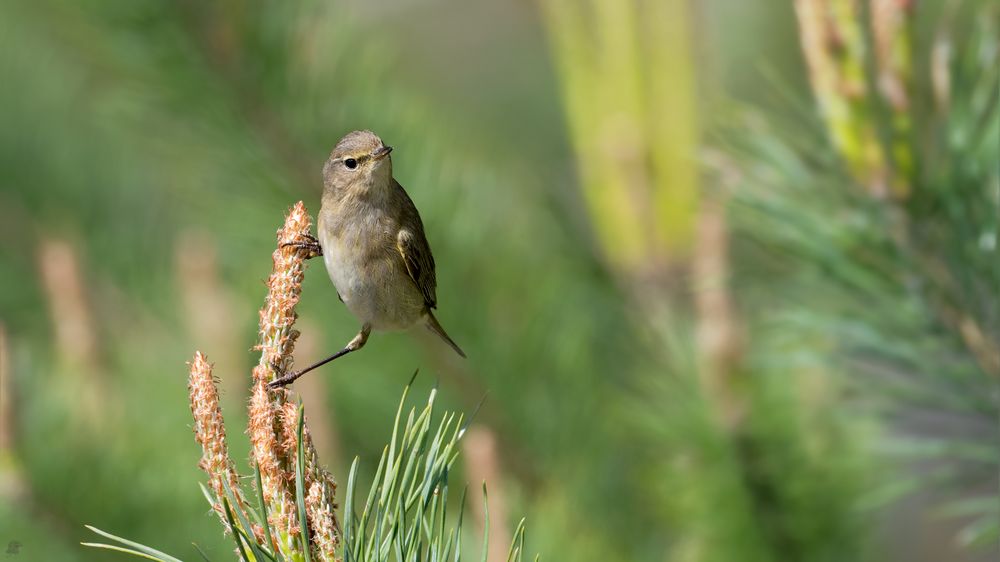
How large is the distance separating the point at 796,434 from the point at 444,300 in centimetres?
63

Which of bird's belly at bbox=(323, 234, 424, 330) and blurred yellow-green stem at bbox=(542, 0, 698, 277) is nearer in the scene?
bird's belly at bbox=(323, 234, 424, 330)

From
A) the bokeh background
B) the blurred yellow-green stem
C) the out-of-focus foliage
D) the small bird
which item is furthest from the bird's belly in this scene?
the blurred yellow-green stem

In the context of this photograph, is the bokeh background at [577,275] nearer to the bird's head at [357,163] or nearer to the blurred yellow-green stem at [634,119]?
the blurred yellow-green stem at [634,119]

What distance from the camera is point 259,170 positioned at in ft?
6.08

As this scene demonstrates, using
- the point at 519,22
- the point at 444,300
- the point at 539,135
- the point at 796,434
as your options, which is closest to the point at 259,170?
the point at 444,300

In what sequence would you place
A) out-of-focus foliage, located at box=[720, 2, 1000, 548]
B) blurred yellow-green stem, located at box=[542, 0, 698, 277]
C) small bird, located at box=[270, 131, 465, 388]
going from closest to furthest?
out-of-focus foliage, located at box=[720, 2, 1000, 548], small bird, located at box=[270, 131, 465, 388], blurred yellow-green stem, located at box=[542, 0, 698, 277]

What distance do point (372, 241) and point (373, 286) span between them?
6 cm

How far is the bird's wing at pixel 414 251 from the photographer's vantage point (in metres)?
1.51

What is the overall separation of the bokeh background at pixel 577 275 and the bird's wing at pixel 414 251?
0.63 feet

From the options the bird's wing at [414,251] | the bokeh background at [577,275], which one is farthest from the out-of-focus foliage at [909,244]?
the bird's wing at [414,251]

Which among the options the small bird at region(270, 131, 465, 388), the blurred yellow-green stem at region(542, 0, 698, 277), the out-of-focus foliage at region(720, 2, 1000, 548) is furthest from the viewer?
the blurred yellow-green stem at region(542, 0, 698, 277)

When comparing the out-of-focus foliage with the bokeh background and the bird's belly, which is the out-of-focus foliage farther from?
the bird's belly

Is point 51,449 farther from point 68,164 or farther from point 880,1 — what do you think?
point 880,1

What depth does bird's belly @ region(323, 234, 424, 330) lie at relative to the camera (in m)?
1.43
